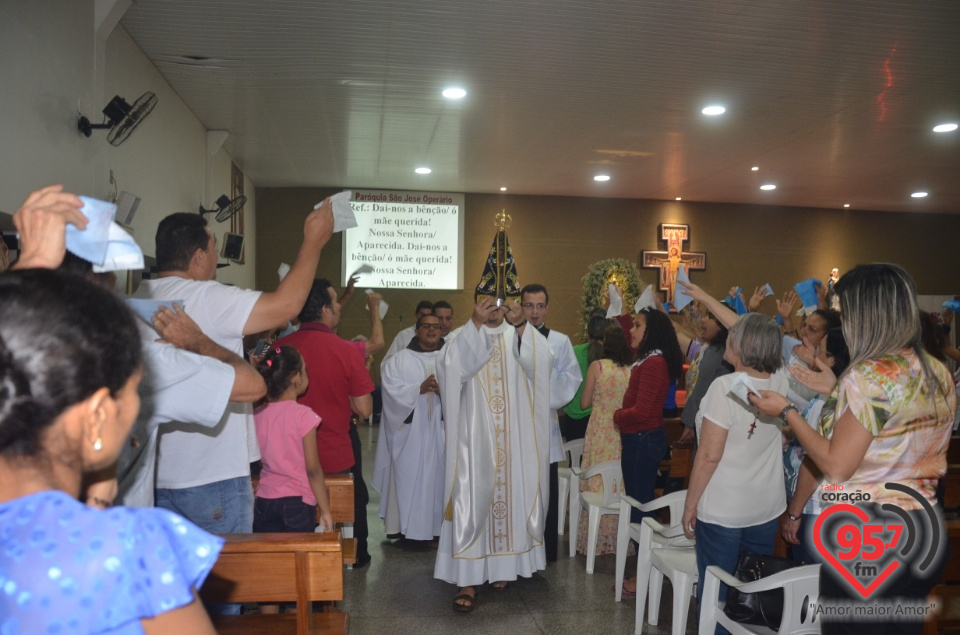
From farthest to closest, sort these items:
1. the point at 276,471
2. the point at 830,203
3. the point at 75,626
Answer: the point at 830,203 < the point at 276,471 < the point at 75,626

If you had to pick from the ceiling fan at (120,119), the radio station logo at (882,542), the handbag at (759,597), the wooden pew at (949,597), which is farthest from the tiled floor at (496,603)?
the ceiling fan at (120,119)

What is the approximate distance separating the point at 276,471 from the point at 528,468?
5.19 ft

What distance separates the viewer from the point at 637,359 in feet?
15.7

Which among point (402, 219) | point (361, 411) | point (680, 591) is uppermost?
point (402, 219)

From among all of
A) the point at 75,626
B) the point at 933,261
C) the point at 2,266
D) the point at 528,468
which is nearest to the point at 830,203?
the point at 933,261

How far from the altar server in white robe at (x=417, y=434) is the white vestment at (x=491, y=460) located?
788 mm

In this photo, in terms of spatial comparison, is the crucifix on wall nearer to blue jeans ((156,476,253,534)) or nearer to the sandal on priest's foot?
the sandal on priest's foot

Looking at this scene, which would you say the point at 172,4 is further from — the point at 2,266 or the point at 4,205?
the point at 2,266

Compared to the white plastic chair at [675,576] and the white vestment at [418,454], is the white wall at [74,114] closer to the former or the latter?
the white vestment at [418,454]

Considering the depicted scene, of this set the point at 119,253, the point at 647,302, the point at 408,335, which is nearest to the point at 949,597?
the point at 119,253

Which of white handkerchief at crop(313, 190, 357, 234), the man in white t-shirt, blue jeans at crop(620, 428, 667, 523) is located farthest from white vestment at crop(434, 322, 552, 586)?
white handkerchief at crop(313, 190, 357, 234)

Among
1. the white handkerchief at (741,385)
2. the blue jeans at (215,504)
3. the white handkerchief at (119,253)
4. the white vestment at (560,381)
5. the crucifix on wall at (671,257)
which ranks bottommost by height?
the blue jeans at (215,504)

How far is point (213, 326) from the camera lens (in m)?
2.46

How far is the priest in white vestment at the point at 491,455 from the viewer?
4281mm
